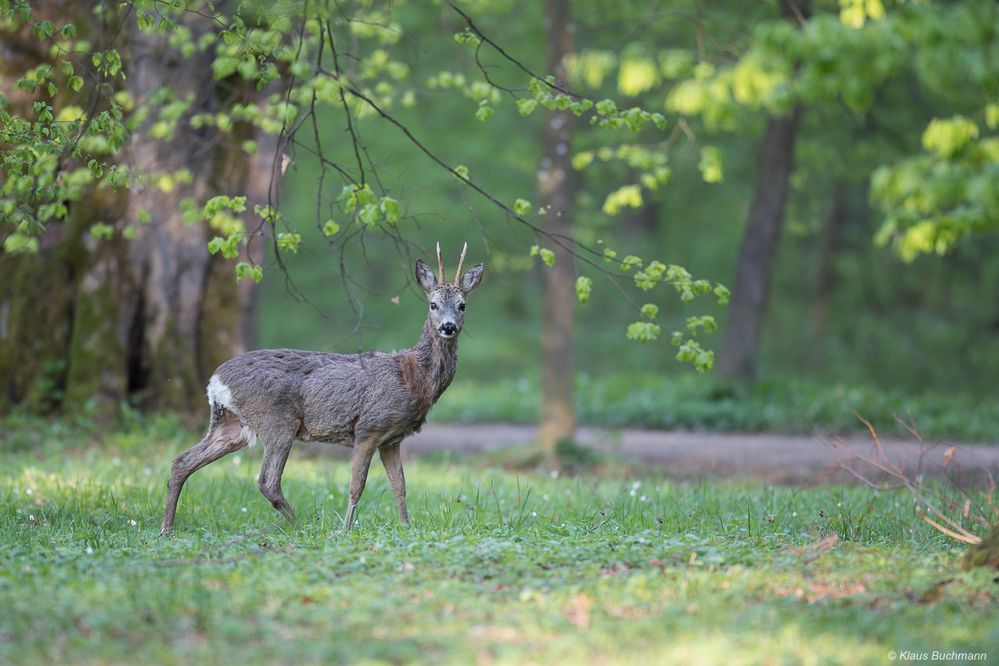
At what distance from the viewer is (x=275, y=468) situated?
787 centimetres

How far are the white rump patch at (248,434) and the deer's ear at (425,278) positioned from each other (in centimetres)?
153

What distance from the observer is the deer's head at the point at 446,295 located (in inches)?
311

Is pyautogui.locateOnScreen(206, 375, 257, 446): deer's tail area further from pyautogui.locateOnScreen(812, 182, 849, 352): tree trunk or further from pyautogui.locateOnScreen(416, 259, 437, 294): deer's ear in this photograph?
pyautogui.locateOnScreen(812, 182, 849, 352): tree trunk

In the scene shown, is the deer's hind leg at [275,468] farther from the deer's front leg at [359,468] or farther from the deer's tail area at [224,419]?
the deer's front leg at [359,468]

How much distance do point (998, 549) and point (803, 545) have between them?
1.15m

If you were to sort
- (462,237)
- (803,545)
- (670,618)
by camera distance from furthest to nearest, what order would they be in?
(462,237) → (803,545) → (670,618)

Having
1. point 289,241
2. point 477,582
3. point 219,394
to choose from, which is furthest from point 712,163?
point 219,394

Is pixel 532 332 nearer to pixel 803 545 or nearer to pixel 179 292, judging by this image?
pixel 179 292

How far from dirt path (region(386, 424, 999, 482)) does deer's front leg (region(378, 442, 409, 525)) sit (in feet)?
15.4

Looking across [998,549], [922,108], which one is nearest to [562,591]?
[998,549]

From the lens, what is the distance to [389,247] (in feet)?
91.2

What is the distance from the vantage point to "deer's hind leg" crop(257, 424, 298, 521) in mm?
7824

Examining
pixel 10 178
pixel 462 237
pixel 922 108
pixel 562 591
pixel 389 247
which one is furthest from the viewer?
pixel 389 247

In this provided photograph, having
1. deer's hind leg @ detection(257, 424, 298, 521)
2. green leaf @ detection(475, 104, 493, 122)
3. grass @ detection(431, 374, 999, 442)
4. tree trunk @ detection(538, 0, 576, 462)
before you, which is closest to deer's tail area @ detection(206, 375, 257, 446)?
deer's hind leg @ detection(257, 424, 298, 521)
